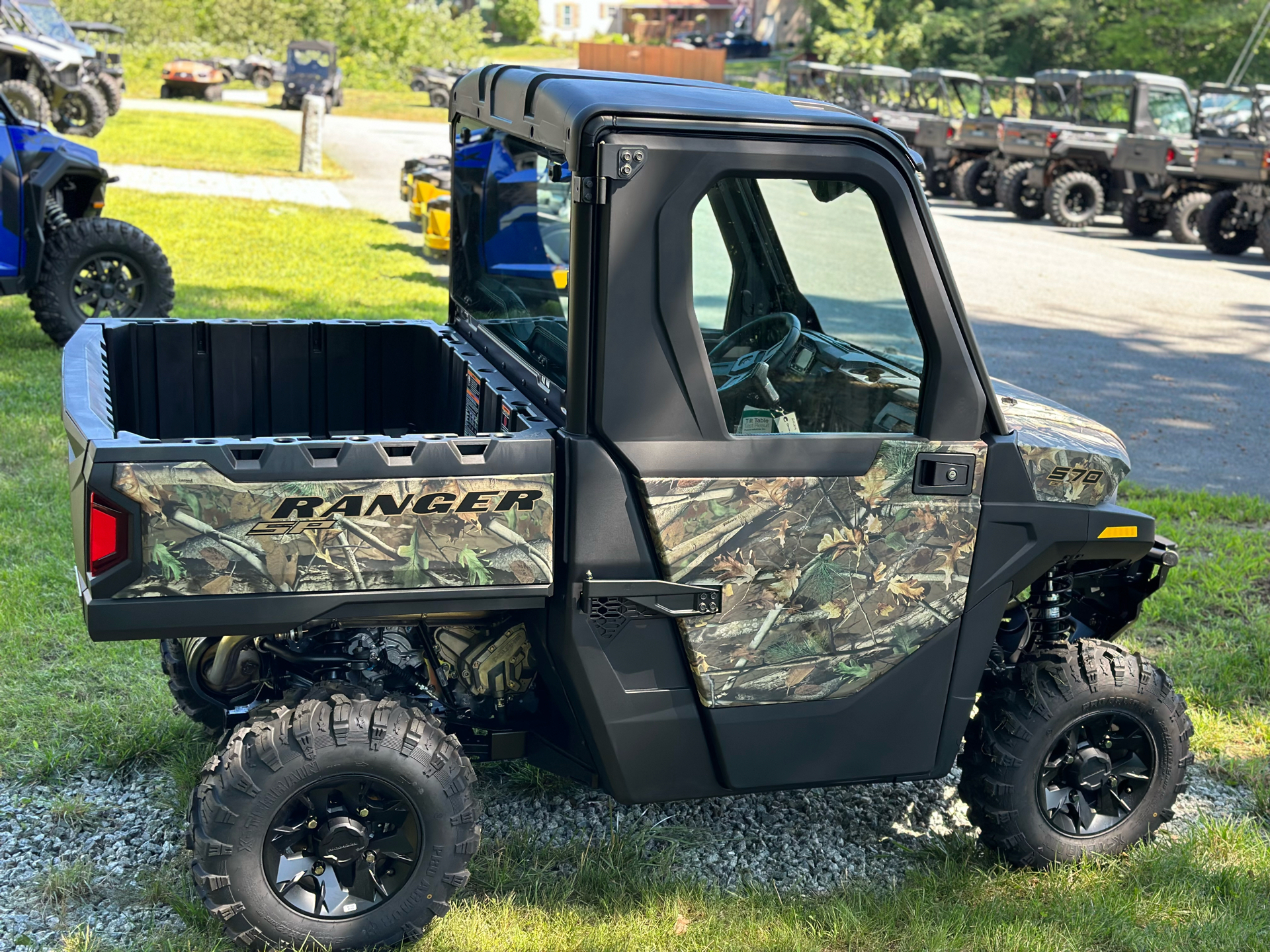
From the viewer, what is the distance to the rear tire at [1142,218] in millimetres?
18734

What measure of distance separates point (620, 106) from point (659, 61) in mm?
38669

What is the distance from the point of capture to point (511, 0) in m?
89.4

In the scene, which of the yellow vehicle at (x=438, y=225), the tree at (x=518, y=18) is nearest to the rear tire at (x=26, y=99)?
the yellow vehicle at (x=438, y=225)

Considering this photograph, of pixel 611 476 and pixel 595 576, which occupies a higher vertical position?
pixel 611 476

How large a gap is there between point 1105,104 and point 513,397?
21.3 m

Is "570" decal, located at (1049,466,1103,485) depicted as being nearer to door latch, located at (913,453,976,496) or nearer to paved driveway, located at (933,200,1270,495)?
door latch, located at (913,453,976,496)

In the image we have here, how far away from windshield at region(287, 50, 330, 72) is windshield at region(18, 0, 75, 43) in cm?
1203

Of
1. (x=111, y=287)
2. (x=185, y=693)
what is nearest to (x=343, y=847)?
(x=185, y=693)

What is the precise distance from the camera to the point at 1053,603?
3441 mm

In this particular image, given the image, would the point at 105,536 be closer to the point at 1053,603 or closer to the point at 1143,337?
the point at 1053,603

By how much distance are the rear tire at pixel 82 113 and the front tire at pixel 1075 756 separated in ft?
74.6

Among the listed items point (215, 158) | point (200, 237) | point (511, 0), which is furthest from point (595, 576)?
point (511, 0)

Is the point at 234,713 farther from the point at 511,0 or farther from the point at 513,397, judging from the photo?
the point at 511,0

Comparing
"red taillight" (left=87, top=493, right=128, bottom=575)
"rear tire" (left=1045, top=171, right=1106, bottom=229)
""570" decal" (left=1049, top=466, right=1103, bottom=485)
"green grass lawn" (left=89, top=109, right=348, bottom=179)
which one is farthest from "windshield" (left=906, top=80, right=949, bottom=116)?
"red taillight" (left=87, top=493, right=128, bottom=575)
